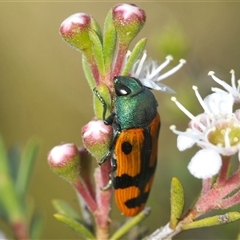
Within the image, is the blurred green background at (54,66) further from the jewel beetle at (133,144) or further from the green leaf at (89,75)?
the green leaf at (89,75)

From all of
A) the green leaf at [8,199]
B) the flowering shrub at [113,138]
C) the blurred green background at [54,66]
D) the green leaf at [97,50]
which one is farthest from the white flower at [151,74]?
Answer: the blurred green background at [54,66]

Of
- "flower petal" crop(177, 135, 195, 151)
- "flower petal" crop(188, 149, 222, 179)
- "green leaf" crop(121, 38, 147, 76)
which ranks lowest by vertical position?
"flower petal" crop(188, 149, 222, 179)

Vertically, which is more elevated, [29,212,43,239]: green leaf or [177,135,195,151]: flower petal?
[177,135,195,151]: flower petal

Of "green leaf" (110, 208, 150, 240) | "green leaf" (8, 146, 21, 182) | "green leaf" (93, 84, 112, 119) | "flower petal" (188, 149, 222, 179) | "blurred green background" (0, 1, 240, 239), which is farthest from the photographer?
"blurred green background" (0, 1, 240, 239)

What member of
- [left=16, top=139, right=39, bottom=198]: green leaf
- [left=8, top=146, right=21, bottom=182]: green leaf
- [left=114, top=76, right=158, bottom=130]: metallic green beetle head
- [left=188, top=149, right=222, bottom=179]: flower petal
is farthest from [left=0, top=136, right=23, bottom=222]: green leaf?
[left=188, top=149, right=222, bottom=179]: flower petal

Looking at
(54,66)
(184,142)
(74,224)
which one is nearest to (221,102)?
(184,142)

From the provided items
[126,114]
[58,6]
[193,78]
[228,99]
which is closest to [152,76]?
[126,114]

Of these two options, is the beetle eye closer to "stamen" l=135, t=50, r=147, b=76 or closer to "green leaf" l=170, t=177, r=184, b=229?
"stamen" l=135, t=50, r=147, b=76

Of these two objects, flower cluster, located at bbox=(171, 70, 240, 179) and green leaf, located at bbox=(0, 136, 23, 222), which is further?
green leaf, located at bbox=(0, 136, 23, 222)
